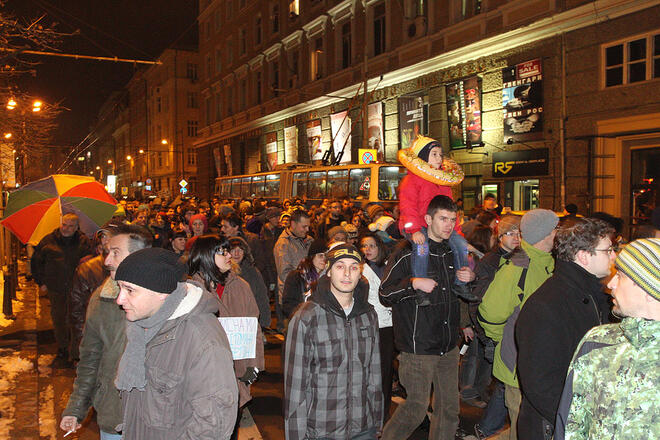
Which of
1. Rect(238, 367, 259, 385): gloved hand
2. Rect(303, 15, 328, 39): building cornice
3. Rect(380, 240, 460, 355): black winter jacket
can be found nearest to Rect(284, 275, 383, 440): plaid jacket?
Rect(238, 367, 259, 385): gloved hand

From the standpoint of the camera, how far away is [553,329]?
115 inches

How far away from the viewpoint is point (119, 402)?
3.38 metres

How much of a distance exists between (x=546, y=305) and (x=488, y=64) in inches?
742

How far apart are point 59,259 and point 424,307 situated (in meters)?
6.04

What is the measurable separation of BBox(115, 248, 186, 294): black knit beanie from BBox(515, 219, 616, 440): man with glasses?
1966 mm

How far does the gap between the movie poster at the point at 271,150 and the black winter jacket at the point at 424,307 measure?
117ft

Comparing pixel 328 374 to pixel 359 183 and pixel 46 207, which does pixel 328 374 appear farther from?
pixel 359 183

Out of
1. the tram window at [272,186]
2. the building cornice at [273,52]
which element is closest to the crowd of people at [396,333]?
the tram window at [272,186]

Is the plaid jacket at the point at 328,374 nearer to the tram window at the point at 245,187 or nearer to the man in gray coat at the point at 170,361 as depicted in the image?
the man in gray coat at the point at 170,361

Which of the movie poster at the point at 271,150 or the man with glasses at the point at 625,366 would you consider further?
the movie poster at the point at 271,150

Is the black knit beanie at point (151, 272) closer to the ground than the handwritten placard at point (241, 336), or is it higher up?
higher up

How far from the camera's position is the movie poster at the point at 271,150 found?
39469 mm

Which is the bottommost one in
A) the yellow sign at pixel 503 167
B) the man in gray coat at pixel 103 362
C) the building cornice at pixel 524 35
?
the man in gray coat at pixel 103 362

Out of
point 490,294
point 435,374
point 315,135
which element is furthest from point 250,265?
point 315,135
